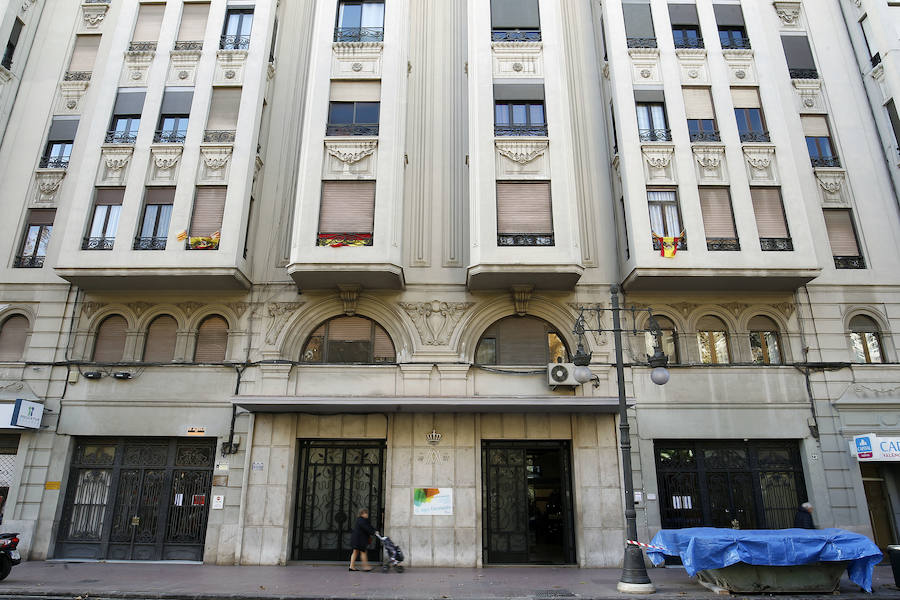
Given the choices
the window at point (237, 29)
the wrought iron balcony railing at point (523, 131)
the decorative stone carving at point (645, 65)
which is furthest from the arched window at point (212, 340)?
the decorative stone carving at point (645, 65)

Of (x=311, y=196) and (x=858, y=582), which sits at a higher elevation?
(x=311, y=196)

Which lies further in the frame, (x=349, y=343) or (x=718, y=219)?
(x=349, y=343)

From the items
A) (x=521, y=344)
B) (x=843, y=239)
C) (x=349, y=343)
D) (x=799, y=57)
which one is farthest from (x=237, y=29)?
(x=843, y=239)

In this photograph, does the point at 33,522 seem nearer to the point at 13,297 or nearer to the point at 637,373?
the point at 13,297

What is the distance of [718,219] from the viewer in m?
15.3

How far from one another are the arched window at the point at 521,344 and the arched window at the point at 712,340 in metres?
3.79

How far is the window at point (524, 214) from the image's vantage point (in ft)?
49.2

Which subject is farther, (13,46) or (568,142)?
(13,46)

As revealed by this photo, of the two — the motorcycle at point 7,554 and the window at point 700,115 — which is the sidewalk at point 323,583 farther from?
the window at point 700,115

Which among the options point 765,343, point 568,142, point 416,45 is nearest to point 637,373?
point 765,343

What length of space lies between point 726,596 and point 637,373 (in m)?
5.86

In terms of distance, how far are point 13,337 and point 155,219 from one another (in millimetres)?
5326

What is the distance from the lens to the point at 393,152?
615 inches

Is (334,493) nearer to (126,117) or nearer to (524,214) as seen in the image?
(524,214)
